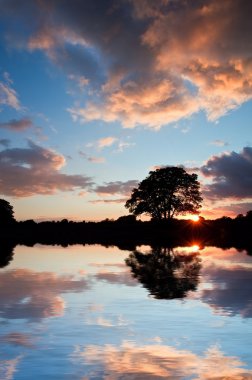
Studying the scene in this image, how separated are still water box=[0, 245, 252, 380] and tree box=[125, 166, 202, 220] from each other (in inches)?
2787

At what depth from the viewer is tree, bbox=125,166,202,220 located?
91.5 metres

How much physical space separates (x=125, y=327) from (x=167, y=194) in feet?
267

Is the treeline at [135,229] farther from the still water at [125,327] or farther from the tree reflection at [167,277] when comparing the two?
the still water at [125,327]

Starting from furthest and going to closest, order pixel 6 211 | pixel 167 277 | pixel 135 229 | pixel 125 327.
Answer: pixel 6 211
pixel 135 229
pixel 167 277
pixel 125 327

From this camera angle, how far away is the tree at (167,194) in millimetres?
91500

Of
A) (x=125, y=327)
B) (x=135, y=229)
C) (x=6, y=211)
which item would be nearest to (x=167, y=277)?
(x=125, y=327)

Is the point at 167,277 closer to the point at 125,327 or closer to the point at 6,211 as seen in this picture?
the point at 125,327

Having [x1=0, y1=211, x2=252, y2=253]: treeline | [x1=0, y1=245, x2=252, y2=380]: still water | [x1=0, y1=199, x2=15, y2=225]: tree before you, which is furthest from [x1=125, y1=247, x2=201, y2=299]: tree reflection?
[x1=0, y1=199, x2=15, y2=225]: tree

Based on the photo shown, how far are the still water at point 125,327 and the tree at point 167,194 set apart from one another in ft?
232

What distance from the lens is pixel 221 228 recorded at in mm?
78000

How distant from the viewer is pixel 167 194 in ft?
300

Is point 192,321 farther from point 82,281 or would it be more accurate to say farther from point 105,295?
point 82,281

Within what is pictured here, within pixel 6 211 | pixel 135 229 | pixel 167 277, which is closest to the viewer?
pixel 167 277

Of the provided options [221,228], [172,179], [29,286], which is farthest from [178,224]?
[29,286]
